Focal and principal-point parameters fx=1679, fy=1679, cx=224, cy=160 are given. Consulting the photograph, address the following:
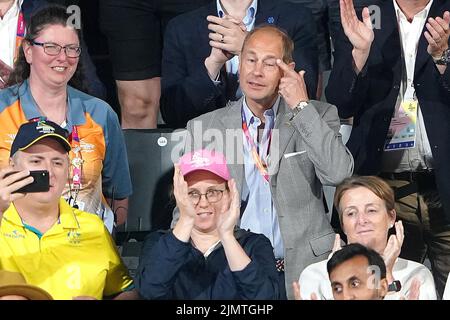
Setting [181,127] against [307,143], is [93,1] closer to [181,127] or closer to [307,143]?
[181,127]

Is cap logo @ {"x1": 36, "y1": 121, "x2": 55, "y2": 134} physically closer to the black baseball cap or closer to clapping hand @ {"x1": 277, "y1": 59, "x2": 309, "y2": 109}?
the black baseball cap

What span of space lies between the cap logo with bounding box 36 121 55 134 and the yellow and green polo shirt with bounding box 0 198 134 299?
1.20 ft

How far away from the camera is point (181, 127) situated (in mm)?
9180

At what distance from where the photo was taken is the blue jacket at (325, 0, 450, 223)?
8.72 meters

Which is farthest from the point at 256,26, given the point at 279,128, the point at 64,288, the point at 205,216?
the point at 64,288

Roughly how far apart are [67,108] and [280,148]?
115cm

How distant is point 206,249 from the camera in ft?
26.9

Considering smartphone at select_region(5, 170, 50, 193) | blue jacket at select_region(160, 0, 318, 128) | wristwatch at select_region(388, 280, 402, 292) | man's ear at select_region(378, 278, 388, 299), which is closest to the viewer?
man's ear at select_region(378, 278, 388, 299)

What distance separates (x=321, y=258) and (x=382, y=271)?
475 mm

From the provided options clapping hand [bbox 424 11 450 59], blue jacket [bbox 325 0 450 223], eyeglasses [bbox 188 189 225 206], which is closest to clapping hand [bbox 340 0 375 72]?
blue jacket [bbox 325 0 450 223]

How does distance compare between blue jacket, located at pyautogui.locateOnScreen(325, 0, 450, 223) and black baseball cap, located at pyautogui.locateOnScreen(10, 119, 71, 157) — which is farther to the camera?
blue jacket, located at pyautogui.locateOnScreen(325, 0, 450, 223)

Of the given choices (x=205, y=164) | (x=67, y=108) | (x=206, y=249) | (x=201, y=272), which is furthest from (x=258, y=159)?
(x=67, y=108)

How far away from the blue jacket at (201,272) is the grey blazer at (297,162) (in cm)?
24

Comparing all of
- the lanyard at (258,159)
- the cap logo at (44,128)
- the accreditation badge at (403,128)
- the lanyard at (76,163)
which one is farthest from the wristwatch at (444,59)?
the cap logo at (44,128)
